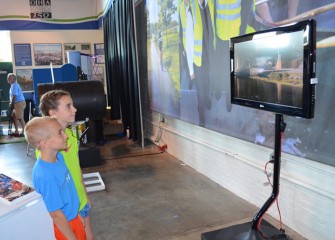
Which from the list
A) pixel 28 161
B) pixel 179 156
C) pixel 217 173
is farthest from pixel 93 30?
pixel 217 173

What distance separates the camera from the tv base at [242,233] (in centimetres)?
207

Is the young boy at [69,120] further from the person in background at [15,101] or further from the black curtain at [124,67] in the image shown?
the person in background at [15,101]

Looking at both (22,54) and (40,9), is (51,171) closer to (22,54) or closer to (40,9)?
(22,54)

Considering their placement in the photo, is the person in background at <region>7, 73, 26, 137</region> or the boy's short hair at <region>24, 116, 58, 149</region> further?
the person in background at <region>7, 73, 26, 137</region>

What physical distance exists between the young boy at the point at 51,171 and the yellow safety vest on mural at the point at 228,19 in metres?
1.73

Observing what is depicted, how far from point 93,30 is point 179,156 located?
20.5 ft

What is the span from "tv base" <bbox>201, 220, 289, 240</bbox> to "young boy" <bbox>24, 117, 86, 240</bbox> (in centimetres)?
103

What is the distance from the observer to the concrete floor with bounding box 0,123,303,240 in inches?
98.0

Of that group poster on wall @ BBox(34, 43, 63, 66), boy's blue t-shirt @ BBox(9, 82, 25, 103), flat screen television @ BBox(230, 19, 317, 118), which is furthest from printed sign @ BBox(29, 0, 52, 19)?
flat screen television @ BBox(230, 19, 317, 118)

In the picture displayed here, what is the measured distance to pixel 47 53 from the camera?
353 inches

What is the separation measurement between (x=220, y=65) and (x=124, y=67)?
10.7ft

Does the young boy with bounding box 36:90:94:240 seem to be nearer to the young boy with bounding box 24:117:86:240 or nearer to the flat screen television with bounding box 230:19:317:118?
the young boy with bounding box 24:117:86:240

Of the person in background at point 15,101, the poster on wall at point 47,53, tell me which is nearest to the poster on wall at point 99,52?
the poster on wall at point 47,53

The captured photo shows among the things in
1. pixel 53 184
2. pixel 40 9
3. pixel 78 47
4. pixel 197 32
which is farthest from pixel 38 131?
pixel 40 9
